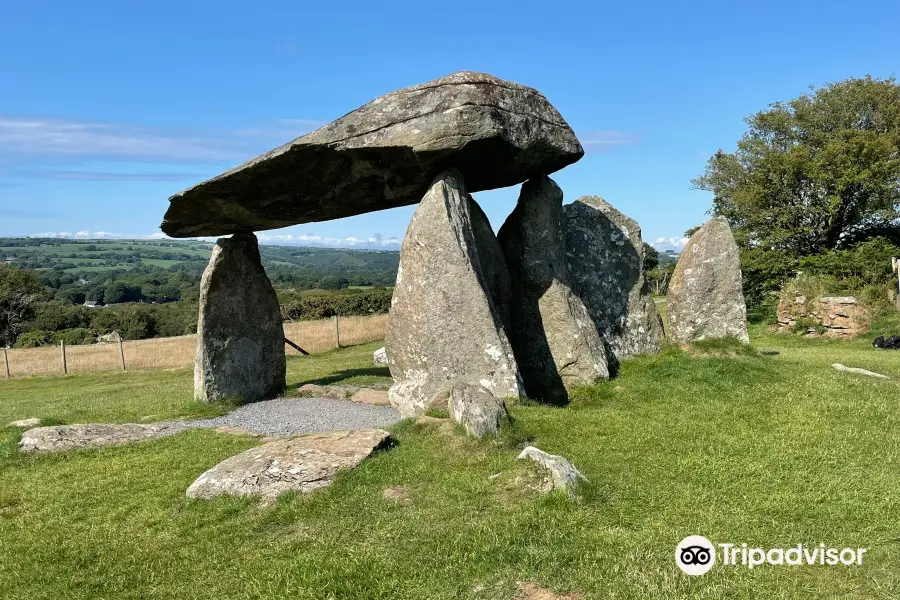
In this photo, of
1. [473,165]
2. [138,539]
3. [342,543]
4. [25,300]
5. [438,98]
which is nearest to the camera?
[342,543]

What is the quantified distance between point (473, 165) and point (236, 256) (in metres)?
5.95

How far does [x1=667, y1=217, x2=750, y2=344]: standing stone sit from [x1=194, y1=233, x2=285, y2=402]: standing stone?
9.34 m

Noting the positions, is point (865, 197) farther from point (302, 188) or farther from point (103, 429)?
point (103, 429)

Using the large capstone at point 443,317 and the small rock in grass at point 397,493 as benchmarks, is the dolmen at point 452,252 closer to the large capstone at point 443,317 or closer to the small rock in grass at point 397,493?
the large capstone at point 443,317

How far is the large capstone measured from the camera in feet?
34.9

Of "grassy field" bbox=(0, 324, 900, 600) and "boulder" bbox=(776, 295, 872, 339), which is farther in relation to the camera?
→ "boulder" bbox=(776, 295, 872, 339)

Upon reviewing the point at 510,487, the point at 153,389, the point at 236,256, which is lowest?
the point at 153,389

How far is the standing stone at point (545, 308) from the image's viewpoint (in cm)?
1202

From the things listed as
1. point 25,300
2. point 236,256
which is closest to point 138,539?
point 236,256

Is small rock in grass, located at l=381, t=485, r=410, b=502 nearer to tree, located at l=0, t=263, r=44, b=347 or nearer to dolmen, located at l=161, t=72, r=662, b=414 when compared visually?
dolmen, located at l=161, t=72, r=662, b=414

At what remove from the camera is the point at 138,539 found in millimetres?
6781

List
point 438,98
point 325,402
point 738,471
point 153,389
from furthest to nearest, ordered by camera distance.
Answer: point 153,389
point 325,402
point 438,98
point 738,471

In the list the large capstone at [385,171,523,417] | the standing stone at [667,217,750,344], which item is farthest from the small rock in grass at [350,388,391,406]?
the standing stone at [667,217,750,344]

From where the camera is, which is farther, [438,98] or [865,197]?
[865,197]
